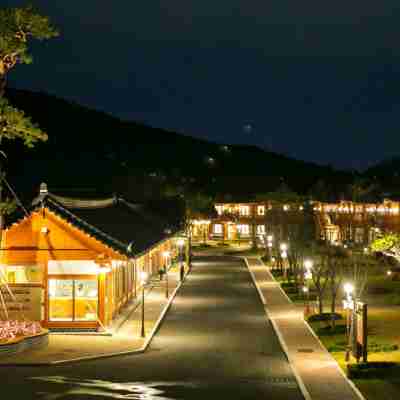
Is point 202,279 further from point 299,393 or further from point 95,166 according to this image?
point 95,166

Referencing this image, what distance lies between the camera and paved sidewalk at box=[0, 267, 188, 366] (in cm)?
2570

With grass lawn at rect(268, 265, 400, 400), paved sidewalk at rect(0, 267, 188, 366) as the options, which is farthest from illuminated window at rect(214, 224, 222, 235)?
paved sidewalk at rect(0, 267, 188, 366)

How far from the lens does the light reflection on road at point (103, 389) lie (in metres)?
20.0

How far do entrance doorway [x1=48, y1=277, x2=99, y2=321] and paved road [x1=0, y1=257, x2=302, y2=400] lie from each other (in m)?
3.32

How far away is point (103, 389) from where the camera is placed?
68.5 feet

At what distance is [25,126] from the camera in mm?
28688

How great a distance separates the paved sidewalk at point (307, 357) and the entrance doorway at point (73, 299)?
8005mm

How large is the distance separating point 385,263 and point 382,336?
34222mm

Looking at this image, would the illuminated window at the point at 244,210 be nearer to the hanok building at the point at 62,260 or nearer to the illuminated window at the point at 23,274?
the hanok building at the point at 62,260

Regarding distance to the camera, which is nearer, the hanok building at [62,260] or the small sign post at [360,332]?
the small sign post at [360,332]

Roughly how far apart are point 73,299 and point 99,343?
14.7ft

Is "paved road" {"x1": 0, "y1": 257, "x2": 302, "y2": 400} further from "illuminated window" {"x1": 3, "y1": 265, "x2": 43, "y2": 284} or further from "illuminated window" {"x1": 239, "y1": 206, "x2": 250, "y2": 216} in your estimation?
"illuminated window" {"x1": 239, "y1": 206, "x2": 250, "y2": 216}

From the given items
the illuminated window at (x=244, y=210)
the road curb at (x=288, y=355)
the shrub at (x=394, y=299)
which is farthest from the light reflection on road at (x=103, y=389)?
the illuminated window at (x=244, y=210)

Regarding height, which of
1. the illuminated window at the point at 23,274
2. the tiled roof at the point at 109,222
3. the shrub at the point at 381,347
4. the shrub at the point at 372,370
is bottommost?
the shrub at the point at 381,347
